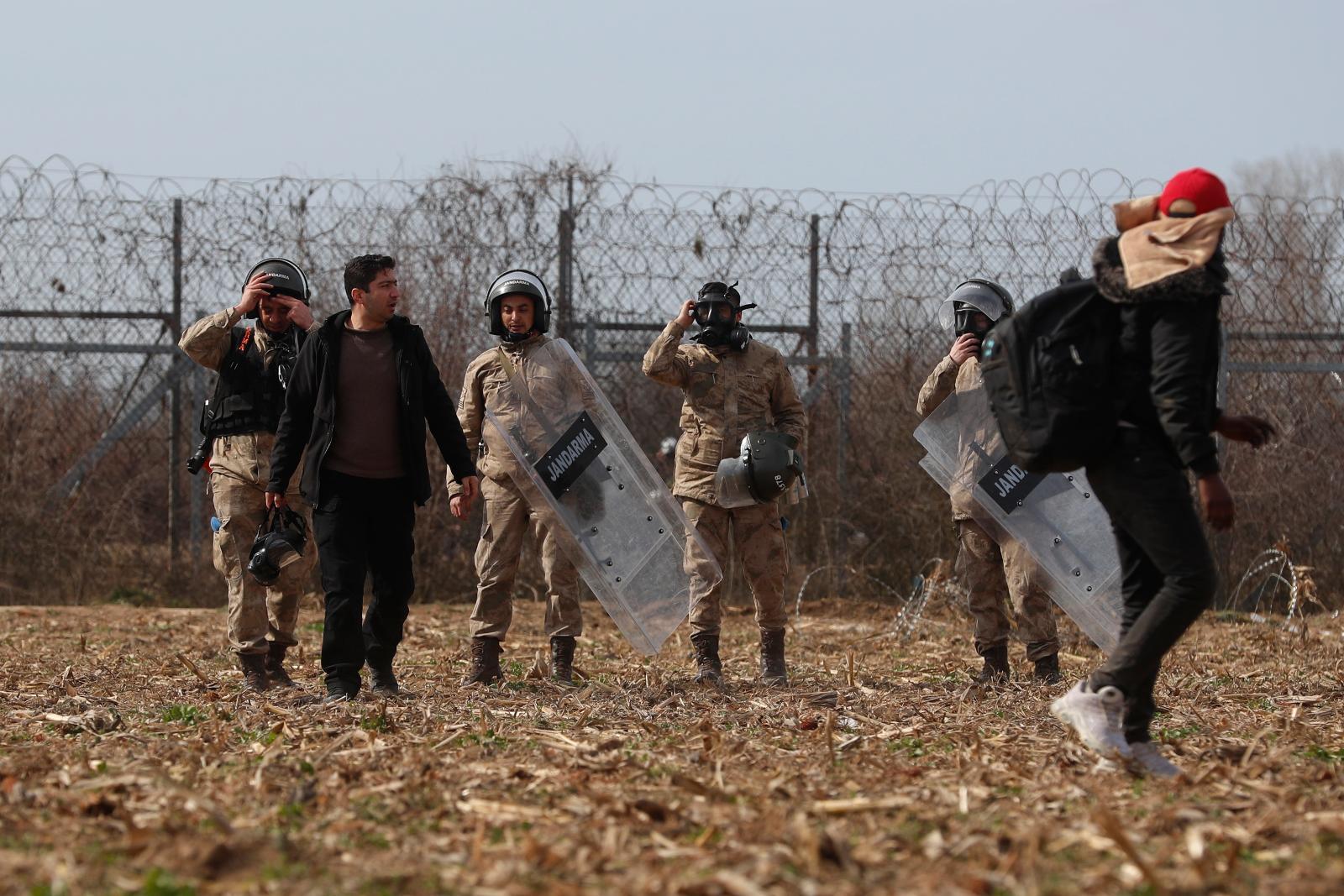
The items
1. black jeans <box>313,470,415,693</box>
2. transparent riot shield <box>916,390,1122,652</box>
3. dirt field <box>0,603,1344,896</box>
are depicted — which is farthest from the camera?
transparent riot shield <box>916,390,1122,652</box>

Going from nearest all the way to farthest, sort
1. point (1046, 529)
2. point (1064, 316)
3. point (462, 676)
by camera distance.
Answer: point (1064, 316), point (1046, 529), point (462, 676)

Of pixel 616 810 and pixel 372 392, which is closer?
pixel 616 810

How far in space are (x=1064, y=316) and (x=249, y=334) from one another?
11.6ft

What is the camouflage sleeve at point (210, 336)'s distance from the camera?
6281mm

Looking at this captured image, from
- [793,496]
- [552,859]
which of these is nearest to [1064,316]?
[552,859]

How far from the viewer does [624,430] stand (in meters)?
6.63

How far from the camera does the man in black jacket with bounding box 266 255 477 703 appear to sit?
586 cm

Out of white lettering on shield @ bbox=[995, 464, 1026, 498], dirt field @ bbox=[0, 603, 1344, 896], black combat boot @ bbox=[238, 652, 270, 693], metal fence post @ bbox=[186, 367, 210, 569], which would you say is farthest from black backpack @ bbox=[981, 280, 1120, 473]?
metal fence post @ bbox=[186, 367, 210, 569]

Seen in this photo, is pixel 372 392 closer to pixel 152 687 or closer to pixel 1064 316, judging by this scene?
pixel 152 687

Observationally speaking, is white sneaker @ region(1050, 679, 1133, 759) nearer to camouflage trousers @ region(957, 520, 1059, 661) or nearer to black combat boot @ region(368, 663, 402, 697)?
camouflage trousers @ region(957, 520, 1059, 661)

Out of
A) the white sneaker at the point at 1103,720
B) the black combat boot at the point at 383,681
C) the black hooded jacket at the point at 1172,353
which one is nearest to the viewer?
the black hooded jacket at the point at 1172,353

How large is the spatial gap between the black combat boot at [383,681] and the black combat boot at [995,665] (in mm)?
2425

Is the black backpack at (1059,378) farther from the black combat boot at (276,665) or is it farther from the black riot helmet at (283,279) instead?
the black combat boot at (276,665)

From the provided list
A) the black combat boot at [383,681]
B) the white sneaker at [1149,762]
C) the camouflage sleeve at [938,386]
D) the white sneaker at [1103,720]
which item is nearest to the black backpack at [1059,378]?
the white sneaker at [1103,720]
